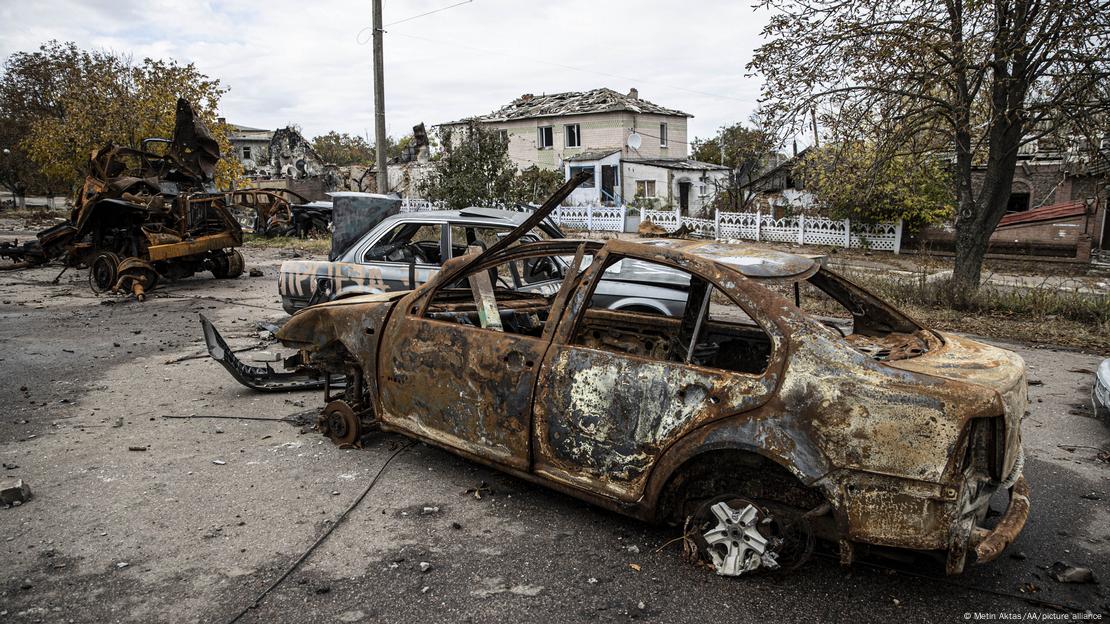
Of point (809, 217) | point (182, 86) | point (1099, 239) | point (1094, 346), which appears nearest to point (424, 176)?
point (182, 86)

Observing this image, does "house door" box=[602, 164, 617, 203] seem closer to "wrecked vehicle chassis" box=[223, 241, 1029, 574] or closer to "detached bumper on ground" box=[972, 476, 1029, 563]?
"wrecked vehicle chassis" box=[223, 241, 1029, 574]

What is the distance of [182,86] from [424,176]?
488 inches

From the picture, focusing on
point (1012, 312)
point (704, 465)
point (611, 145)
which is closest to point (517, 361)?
point (704, 465)

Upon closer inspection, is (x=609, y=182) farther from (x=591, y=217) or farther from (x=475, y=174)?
(x=475, y=174)

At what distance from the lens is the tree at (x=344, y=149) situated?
187ft

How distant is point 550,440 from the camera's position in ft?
12.0

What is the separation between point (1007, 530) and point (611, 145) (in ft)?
121

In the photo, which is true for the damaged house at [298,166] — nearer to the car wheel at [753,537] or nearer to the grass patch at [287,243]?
the grass patch at [287,243]

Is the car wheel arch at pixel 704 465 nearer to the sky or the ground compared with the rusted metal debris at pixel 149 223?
nearer to the ground

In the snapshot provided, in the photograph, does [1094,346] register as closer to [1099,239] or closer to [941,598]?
[941,598]

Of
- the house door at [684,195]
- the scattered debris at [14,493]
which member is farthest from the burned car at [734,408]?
the house door at [684,195]

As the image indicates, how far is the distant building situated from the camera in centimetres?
3609

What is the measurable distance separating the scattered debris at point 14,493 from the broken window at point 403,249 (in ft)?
13.2

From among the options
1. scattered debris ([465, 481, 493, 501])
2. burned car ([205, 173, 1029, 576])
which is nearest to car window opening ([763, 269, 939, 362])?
burned car ([205, 173, 1029, 576])
